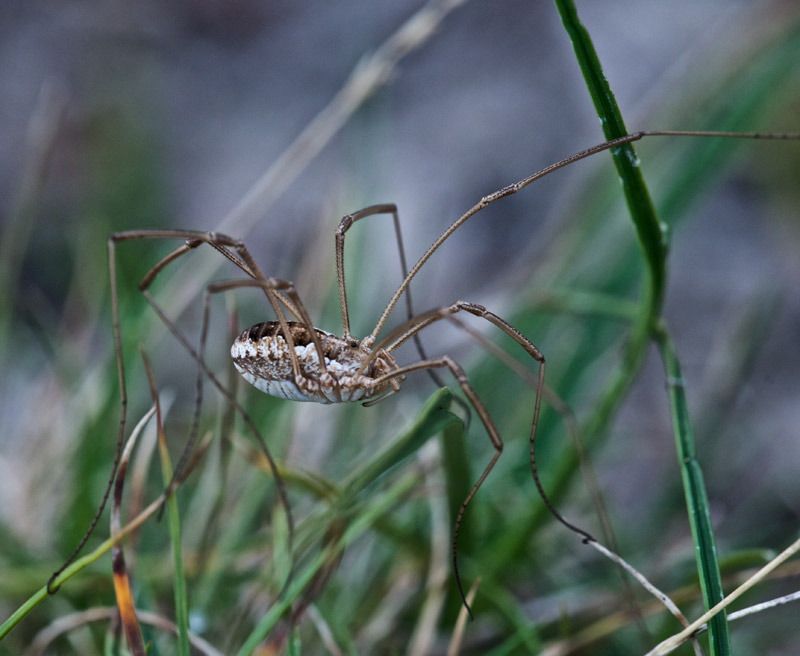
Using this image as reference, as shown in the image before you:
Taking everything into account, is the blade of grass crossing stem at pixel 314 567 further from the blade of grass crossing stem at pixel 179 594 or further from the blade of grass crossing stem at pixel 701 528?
the blade of grass crossing stem at pixel 701 528

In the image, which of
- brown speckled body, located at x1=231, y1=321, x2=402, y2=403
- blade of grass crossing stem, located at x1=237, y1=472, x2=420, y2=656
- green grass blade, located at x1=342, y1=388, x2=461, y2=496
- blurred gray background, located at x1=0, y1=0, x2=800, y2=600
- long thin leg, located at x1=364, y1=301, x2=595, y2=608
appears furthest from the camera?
blurred gray background, located at x1=0, y1=0, x2=800, y2=600

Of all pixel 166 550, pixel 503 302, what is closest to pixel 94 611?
pixel 166 550

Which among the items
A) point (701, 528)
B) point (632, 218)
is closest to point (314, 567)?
point (701, 528)

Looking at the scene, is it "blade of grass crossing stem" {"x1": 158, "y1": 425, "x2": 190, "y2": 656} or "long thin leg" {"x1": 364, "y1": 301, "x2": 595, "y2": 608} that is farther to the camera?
"long thin leg" {"x1": 364, "y1": 301, "x2": 595, "y2": 608}

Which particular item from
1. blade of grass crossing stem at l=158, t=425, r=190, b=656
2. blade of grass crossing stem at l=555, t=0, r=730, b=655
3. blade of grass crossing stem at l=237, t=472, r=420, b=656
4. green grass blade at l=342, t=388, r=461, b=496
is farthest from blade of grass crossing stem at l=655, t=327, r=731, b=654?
blade of grass crossing stem at l=158, t=425, r=190, b=656

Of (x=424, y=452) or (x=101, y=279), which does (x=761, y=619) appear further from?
(x=101, y=279)

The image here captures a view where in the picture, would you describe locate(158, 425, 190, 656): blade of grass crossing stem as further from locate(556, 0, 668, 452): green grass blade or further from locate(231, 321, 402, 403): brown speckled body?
locate(556, 0, 668, 452): green grass blade

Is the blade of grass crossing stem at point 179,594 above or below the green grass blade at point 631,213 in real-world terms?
below

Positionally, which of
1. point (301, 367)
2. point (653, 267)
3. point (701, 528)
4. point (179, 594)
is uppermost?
point (653, 267)

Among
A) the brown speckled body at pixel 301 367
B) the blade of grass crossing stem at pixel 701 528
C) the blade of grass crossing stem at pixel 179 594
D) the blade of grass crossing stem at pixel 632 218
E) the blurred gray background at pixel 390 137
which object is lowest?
the blade of grass crossing stem at pixel 179 594

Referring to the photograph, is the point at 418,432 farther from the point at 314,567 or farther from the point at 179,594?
the point at 179,594

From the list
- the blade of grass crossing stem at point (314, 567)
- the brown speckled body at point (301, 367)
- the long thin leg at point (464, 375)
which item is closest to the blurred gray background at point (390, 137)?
the brown speckled body at point (301, 367)
